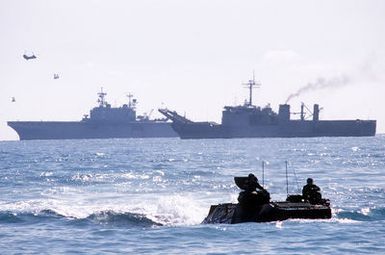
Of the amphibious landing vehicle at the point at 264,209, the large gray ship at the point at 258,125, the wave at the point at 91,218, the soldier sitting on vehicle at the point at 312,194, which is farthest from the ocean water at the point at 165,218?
the large gray ship at the point at 258,125

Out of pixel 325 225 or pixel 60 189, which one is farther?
Result: pixel 60 189

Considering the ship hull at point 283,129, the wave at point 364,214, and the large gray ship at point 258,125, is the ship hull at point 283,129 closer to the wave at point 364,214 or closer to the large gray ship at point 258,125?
the large gray ship at point 258,125

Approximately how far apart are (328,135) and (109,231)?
16959 cm

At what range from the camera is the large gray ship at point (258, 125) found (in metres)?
178

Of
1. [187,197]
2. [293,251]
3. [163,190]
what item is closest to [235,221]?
[293,251]

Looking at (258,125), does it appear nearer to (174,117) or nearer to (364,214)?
(174,117)

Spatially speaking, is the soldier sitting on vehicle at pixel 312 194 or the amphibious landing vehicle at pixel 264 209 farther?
the soldier sitting on vehicle at pixel 312 194

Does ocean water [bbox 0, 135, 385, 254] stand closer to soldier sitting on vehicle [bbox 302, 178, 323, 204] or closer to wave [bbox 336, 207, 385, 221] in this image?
wave [bbox 336, 207, 385, 221]

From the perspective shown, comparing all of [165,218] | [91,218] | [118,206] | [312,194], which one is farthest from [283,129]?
[312,194]

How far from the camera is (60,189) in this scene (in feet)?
137

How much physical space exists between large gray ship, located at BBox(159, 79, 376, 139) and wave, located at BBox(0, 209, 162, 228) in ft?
491

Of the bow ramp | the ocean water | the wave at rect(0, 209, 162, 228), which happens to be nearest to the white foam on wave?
the ocean water

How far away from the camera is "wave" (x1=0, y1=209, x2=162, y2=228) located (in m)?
25.3

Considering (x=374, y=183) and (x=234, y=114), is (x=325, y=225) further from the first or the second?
(x=234, y=114)
